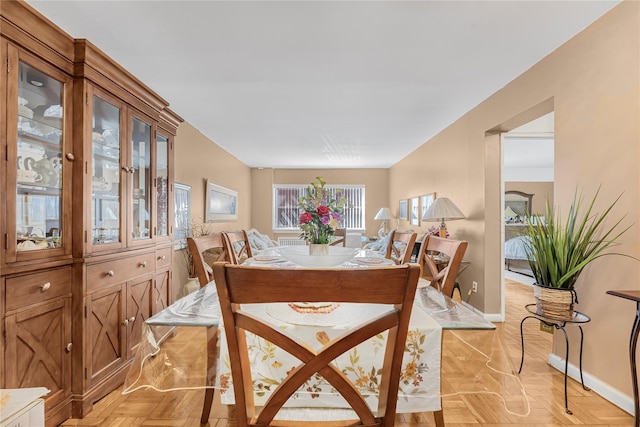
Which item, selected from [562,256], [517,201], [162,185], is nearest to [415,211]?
[562,256]

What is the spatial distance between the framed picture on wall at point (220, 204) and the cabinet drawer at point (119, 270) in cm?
212

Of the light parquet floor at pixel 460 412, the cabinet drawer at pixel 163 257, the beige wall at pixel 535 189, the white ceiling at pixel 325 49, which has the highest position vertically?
the white ceiling at pixel 325 49

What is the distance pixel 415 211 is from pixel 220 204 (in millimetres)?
3390

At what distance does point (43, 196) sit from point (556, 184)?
3.41 metres

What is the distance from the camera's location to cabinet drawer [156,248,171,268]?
A: 8.25 feet

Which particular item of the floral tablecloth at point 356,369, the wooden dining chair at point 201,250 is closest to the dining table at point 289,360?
the floral tablecloth at point 356,369

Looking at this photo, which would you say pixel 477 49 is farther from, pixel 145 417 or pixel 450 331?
pixel 145 417

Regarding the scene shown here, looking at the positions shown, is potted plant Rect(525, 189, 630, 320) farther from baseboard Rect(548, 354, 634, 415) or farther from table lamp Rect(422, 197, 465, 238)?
table lamp Rect(422, 197, 465, 238)

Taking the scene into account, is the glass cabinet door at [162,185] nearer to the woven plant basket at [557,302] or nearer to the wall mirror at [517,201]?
the woven plant basket at [557,302]

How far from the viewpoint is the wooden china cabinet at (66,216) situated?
1.39 meters

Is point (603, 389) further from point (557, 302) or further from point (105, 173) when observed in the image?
point (105, 173)

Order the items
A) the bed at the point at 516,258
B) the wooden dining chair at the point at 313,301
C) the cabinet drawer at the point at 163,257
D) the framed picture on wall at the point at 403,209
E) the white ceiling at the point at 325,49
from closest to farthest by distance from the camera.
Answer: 1. the wooden dining chair at the point at 313,301
2. the white ceiling at the point at 325,49
3. the cabinet drawer at the point at 163,257
4. the bed at the point at 516,258
5. the framed picture on wall at the point at 403,209

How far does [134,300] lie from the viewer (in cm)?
216

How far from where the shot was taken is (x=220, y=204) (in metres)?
5.03
